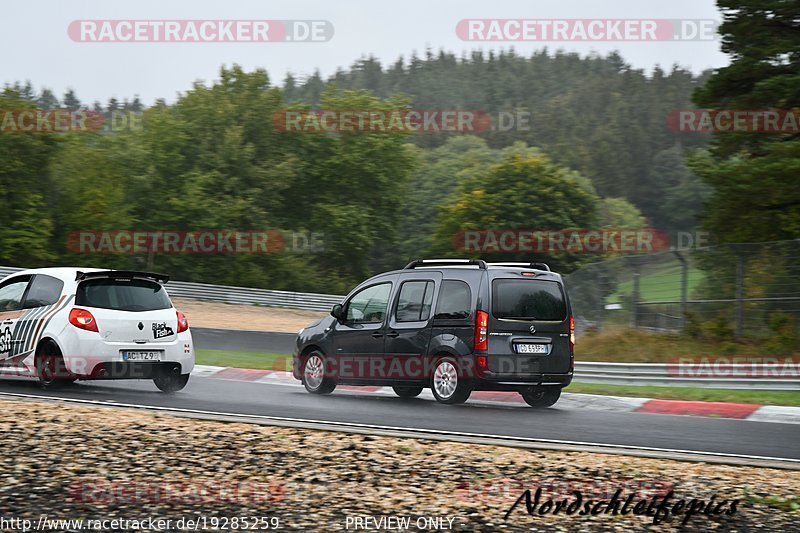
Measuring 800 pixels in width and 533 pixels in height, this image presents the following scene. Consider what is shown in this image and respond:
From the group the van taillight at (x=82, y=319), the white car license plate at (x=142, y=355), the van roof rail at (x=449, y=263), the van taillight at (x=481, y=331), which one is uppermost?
the van roof rail at (x=449, y=263)

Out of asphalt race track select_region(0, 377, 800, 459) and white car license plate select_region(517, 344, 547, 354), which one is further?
white car license plate select_region(517, 344, 547, 354)

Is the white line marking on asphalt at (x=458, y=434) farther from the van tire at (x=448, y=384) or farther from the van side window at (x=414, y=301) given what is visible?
the van side window at (x=414, y=301)

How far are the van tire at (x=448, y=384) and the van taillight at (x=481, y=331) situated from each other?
0.42m

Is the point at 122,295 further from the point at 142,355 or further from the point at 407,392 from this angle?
the point at 407,392

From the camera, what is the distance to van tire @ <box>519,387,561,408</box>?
13867 millimetres

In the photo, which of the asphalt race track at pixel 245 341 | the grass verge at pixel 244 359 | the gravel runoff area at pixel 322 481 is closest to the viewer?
the gravel runoff area at pixel 322 481

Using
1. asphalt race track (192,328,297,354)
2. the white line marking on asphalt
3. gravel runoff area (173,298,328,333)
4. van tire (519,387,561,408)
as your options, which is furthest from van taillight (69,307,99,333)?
gravel runoff area (173,298,328,333)

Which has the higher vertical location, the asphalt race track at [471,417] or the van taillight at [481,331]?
the van taillight at [481,331]

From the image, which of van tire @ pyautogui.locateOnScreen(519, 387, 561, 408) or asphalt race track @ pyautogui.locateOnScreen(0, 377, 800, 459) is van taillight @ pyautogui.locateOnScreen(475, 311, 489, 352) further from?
van tire @ pyautogui.locateOnScreen(519, 387, 561, 408)

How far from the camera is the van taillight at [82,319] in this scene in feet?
42.1

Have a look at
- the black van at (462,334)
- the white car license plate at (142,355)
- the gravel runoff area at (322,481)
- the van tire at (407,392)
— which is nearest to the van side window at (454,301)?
the black van at (462,334)

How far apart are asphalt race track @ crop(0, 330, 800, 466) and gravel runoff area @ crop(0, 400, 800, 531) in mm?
1278

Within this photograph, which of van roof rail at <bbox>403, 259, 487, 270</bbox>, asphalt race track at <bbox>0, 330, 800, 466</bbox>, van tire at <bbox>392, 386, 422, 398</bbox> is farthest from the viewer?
van tire at <bbox>392, 386, 422, 398</bbox>

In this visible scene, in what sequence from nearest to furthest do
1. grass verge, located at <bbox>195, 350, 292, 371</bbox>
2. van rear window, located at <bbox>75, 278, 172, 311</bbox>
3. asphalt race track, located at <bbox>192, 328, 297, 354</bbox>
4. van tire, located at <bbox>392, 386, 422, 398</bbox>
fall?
van rear window, located at <bbox>75, 278, 172, 311</bbox> → van tire, located at <bbox>392, 386, 422, 398</bbox> → grass verge, located at <bbox>195, 350, 292, 371</bbox> → asphalt race track, located at <bbox>192, 328, 297, 354</bbox>
